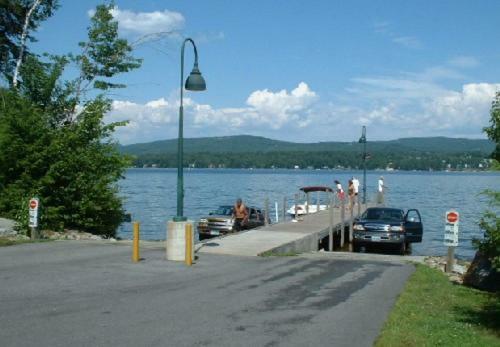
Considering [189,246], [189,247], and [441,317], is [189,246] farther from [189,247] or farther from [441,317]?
[441,317]

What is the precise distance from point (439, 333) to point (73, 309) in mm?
5024

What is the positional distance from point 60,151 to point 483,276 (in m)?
14.2

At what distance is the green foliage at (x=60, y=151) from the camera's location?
21.6 m

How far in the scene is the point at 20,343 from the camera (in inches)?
294

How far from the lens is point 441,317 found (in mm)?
9797

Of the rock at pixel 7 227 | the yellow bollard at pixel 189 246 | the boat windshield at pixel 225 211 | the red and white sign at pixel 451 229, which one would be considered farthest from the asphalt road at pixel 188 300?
the boat windshield at pixel 225 211

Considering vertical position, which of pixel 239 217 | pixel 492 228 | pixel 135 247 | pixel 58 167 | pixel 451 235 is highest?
pixel 58 167

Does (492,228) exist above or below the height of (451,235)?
above

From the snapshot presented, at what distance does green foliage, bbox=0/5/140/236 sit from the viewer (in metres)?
21.6

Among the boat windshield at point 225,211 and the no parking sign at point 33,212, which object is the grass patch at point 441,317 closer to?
the no parking sign at point 33,212

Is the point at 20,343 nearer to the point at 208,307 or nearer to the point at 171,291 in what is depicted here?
the point at 208,307

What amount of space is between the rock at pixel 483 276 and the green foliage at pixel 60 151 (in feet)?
42.9

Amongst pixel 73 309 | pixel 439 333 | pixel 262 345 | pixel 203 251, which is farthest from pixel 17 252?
pixel 439 333

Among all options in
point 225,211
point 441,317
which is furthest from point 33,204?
point 441,317
